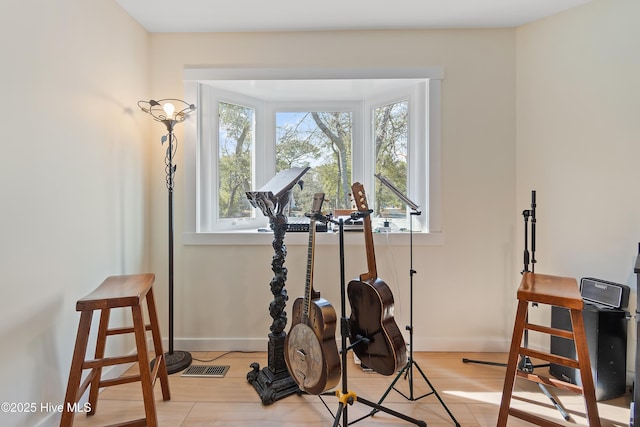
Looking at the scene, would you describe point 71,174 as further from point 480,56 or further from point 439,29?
point 480,56

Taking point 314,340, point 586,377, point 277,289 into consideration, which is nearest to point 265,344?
point 277,289

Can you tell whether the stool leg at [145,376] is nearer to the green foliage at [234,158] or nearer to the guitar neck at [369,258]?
the guitar neck at [369,258]

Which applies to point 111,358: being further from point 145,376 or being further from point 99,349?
point 99,349

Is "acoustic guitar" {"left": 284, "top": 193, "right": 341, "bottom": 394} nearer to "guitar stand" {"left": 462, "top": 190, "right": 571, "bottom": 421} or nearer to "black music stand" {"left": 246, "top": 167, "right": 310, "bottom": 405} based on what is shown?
"black music stand" {"left": 246, "top": 167, "right": 310, "bottom": 405}

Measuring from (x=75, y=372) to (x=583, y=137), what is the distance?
3.14 metres

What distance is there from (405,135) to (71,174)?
88.7 inches

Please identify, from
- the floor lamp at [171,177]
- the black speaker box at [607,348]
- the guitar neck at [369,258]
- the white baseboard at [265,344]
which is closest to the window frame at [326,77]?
the floor lamp at [171,177]

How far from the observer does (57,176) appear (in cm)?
150

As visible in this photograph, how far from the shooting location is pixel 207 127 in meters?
2.39

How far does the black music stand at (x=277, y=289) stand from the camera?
5.57 feet

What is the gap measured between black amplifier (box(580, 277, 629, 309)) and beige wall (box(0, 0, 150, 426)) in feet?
9.87

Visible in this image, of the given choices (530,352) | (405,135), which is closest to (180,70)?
(405,135)

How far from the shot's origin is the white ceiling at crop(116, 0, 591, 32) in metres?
1.94

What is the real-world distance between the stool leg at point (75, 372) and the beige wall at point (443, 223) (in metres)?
0.96
